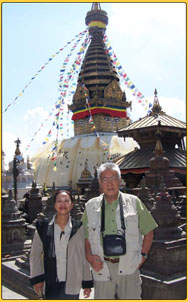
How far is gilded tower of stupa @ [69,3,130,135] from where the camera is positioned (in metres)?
27.9

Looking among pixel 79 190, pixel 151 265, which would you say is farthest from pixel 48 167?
pixel 151 265

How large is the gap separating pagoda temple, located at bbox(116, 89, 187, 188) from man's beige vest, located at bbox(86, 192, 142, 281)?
11.8 metres

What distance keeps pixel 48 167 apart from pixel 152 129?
13476 millimetres

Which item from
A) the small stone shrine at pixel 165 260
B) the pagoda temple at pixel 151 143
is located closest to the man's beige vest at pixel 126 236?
the small stone shrine at pixel 165 260

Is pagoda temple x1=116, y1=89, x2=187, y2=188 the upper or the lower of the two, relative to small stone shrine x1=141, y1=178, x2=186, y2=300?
upper

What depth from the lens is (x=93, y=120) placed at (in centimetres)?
2802

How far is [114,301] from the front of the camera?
8.96 ft

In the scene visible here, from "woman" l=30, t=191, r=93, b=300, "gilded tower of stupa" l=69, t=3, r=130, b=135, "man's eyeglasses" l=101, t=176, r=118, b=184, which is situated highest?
"gilded tower of stupa" l=69, t=3, r=130, b=135

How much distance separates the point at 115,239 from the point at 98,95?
85.2ft

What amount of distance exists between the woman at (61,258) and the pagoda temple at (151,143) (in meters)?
11.9

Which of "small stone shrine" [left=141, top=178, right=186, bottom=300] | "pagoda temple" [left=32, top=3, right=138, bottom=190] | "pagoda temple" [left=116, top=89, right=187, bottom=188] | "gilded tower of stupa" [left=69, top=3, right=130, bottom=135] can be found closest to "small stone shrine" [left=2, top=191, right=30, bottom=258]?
"small stone shrine" [left=141, top=178, right=186, bottom=300]

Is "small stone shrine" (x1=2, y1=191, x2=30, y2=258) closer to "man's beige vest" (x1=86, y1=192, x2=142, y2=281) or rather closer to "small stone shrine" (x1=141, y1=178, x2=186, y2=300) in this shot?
"small stone shrine" (x1=141, y1=178, x2=186, y2=300)

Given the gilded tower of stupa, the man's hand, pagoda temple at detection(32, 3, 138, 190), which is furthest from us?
the gilded tower of stupa

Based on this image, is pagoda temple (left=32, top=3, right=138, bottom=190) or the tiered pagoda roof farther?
pagoda temple (left=32, top=3, right=138, bottom=190)
